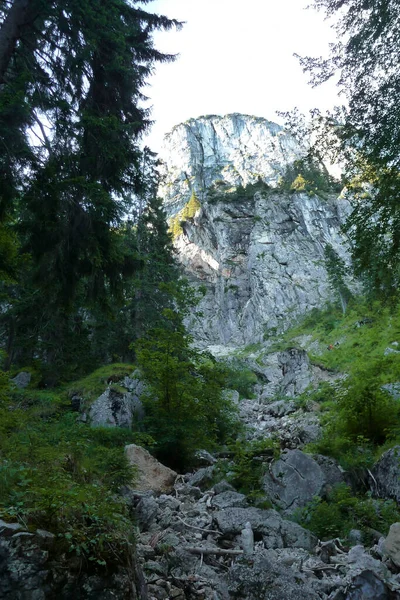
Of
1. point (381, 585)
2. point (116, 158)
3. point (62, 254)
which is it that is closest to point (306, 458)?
point (381, 585)

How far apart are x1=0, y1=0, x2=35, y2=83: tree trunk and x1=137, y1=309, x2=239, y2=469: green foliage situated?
561 centimetres

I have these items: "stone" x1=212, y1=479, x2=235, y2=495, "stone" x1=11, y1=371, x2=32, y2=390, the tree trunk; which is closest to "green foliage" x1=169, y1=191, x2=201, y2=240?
"stone" x1=11, y1=371, x2=32, y2=390

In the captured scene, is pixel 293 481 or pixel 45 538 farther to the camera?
pixel 293 481

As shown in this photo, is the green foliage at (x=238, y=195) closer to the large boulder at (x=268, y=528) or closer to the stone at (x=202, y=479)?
the stone at (x=202, y=479)

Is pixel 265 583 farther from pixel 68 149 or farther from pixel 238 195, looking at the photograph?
pixel 238 195

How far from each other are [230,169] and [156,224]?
70441mm

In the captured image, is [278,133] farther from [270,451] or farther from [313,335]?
[270,451]

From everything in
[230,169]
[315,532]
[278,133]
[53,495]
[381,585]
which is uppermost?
[278,133]

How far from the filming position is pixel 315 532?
4797mm

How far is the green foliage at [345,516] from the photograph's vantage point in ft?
15.5

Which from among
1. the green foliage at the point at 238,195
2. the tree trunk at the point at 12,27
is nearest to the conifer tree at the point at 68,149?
the tree trunk at the point at 12,27

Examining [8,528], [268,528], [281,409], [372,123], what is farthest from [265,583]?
[281,409]

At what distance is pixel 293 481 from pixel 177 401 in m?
3.00

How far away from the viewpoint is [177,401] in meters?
8.11
